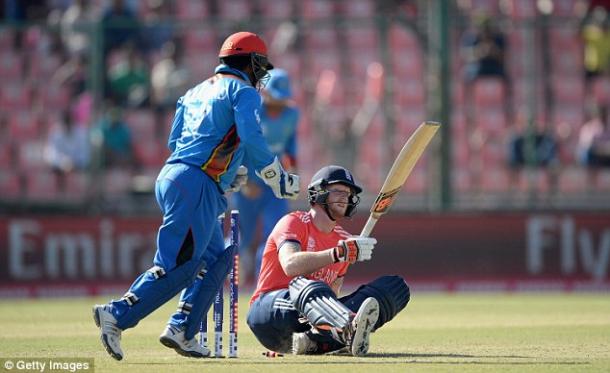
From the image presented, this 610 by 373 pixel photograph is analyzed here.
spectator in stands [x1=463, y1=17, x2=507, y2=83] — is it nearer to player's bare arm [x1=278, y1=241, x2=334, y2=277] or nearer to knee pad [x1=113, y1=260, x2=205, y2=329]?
player's bare arm [x1=278, y1=241, x2=334, y2=277]

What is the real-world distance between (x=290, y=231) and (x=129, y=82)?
10.3 m

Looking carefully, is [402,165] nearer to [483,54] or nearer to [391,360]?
[391,360]

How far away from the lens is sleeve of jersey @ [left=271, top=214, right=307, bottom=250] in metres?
8.27

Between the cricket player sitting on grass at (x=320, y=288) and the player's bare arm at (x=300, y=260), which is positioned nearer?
the cricket player sitting on grass at (x=320, y=288)

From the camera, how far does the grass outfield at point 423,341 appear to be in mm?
7613

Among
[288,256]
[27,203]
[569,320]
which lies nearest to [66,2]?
[27,203]

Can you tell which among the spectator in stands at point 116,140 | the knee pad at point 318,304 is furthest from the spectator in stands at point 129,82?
the knee pad at point 318,304

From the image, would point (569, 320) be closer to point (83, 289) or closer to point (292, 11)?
point (83, 289)

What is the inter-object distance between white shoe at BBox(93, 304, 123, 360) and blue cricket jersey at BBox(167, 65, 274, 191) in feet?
3.58

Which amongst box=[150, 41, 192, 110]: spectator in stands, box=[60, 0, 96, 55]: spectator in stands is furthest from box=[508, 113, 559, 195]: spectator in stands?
box=[60, 0, 96, 55]: spectator in stands

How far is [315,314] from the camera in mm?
7777

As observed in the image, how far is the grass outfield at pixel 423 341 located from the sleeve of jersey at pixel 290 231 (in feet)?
2.52

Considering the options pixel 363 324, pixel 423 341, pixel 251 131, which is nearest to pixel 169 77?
pixel 423 341

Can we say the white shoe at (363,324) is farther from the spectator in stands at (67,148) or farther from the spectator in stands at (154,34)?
the spectator in stands at (154,34)
